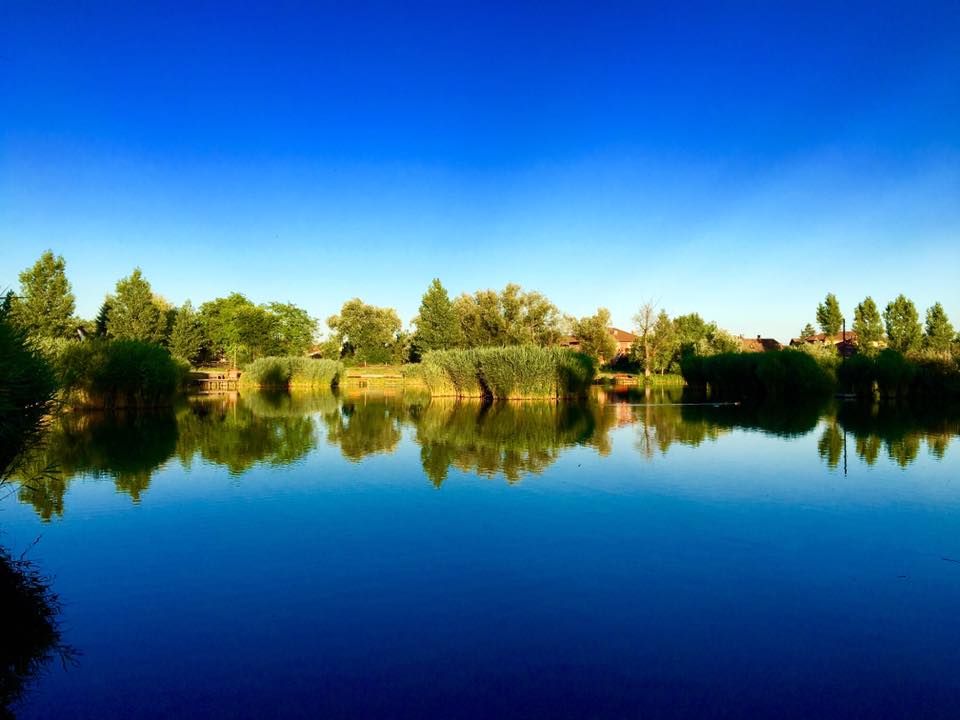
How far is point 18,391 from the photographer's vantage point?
6871 millimetres

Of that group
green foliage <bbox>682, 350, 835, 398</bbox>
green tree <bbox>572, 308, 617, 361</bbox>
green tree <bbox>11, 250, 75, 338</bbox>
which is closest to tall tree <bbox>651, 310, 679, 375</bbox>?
green tree <bbox>572, 308, 617, 361</bbox>

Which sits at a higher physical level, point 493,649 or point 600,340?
point 600,340

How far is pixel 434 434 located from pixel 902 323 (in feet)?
251

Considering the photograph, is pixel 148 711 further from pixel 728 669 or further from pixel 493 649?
pixel 728 669

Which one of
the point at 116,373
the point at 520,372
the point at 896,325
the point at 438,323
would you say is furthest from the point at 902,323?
the point at 116,373

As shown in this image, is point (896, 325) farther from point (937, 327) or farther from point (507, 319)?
point (507, 319)

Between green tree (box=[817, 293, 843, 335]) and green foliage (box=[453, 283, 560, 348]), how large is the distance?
38.9 m

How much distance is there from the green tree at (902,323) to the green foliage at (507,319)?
42112 mm

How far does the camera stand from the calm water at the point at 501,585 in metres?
3.95

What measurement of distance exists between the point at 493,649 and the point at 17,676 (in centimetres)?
343

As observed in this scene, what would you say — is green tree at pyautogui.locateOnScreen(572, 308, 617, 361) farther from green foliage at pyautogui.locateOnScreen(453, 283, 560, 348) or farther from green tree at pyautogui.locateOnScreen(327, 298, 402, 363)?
green tree at pyautogui.locateOnScreen(327, 298, 402, 363)

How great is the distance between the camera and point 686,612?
5.14 m

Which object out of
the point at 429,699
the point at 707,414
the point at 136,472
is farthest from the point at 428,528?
the point at 707,414

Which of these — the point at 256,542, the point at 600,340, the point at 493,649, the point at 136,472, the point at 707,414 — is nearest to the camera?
the point at 493,649
